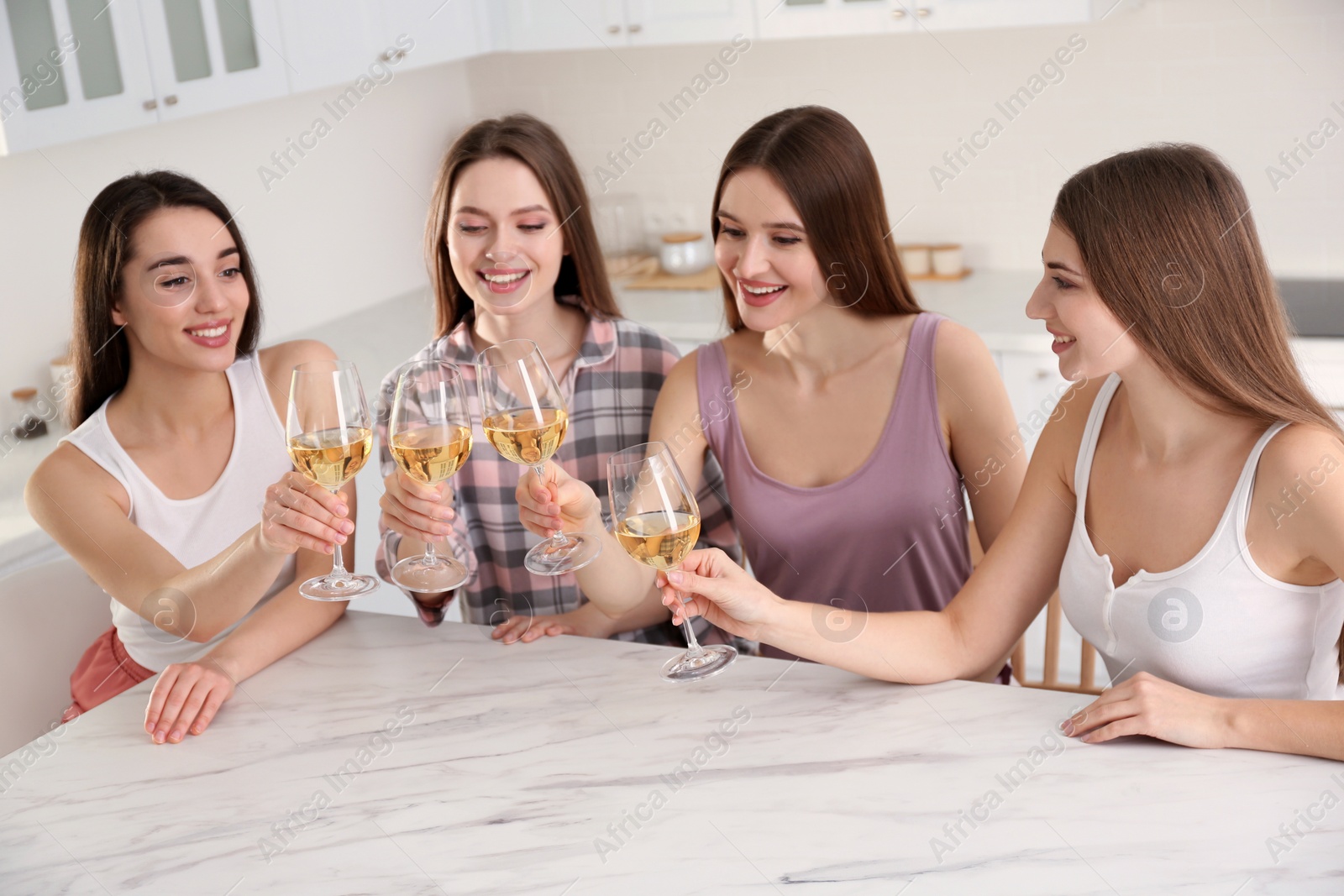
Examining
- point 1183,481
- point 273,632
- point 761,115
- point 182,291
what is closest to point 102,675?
point 273,632

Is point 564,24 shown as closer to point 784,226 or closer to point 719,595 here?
point 784,226

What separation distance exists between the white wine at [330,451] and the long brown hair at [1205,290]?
2.82 ft

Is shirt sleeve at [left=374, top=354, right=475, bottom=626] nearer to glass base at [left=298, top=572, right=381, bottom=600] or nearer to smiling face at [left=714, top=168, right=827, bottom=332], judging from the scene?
glass base at [left=298, top=572, right=381, bottom=600]

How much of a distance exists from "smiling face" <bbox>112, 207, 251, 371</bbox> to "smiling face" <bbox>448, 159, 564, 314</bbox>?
1.15ft

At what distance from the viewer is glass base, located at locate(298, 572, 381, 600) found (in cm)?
132

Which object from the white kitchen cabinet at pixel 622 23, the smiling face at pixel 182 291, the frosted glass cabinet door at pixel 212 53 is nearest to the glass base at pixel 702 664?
the smiling face at pixel 182 291

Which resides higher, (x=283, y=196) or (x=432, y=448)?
(x=283, y=196)

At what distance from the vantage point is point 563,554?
52.9 inches

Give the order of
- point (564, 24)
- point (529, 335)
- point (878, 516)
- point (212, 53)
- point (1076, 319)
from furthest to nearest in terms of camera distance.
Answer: point (564, 24) < point (212, 53) < point (529, 335) < point (878, 516) < point (1076, 319)

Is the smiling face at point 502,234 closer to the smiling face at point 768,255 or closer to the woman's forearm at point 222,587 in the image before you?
the smiling face at point 768,255

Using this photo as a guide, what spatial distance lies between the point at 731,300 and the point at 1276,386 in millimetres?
843

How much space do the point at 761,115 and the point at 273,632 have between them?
2792 millimetres

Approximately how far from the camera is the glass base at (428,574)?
4.42ft

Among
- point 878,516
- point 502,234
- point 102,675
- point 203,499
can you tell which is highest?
point 502,234
